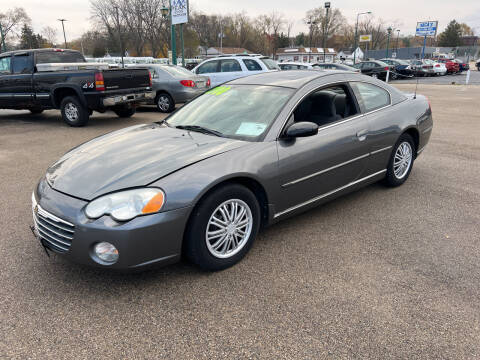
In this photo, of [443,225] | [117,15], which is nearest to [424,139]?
[443,225]

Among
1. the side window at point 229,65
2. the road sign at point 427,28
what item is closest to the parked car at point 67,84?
the side window at point 229,65

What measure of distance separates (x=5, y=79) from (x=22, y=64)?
750mm

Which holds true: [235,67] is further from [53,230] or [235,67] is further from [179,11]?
[53,230]

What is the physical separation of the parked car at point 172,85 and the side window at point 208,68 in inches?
48.6

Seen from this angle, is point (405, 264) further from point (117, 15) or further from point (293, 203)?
point (117, 15)

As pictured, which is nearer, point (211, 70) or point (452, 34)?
point (211, 70)

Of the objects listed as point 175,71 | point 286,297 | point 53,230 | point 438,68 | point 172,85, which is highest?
point 175,71

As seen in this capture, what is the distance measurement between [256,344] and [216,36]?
335ft

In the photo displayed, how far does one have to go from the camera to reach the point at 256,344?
2.20 m

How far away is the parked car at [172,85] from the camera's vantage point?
1123 cm

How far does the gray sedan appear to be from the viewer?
11234mm

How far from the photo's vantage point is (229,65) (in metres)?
12.6

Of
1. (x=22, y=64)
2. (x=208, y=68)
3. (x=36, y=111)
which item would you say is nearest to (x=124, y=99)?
(x=22, y=64)

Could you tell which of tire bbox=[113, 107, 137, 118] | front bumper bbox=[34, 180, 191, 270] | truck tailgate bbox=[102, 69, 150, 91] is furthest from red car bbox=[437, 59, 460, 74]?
front bumper bbox=[34, 180, 191, 270]
